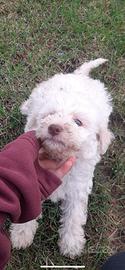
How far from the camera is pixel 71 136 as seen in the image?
2.26 meters

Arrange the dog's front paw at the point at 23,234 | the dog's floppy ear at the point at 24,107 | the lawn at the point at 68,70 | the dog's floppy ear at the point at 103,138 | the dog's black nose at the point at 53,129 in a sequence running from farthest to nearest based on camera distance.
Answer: the dog's floppy ear at the point at 24,107
the lawn at the point at 68,70
the dog's front paw at the point at 23,234
the dog's floppy ear at the point at 103,138
the dog's black nose at the point at 53,129

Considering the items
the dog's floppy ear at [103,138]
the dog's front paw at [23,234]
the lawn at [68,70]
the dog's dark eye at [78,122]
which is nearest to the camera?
the dog's dark eye at [78,122]

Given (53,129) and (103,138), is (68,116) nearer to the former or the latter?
(53,129)

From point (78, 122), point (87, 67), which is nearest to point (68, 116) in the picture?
point (78, 122)

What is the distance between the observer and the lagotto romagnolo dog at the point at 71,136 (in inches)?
88.8

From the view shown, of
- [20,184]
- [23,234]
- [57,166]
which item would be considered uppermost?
[20,184]

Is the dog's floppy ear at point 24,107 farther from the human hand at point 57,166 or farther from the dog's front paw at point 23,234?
the human hand at point 57,166

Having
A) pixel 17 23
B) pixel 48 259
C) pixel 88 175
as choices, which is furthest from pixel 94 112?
pixel 17 23

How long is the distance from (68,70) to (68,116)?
138cm

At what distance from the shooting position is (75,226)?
291cm

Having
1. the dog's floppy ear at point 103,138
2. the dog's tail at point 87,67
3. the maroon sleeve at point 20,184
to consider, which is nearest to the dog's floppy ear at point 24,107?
the dog's tail at point 87,67

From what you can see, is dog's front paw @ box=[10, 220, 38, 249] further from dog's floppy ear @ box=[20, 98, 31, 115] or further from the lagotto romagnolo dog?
dog's floppy ear @ box=[20, 98, 31, 115]

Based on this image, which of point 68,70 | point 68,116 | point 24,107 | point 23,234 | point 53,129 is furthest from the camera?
point 68,70

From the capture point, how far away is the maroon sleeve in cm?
184
